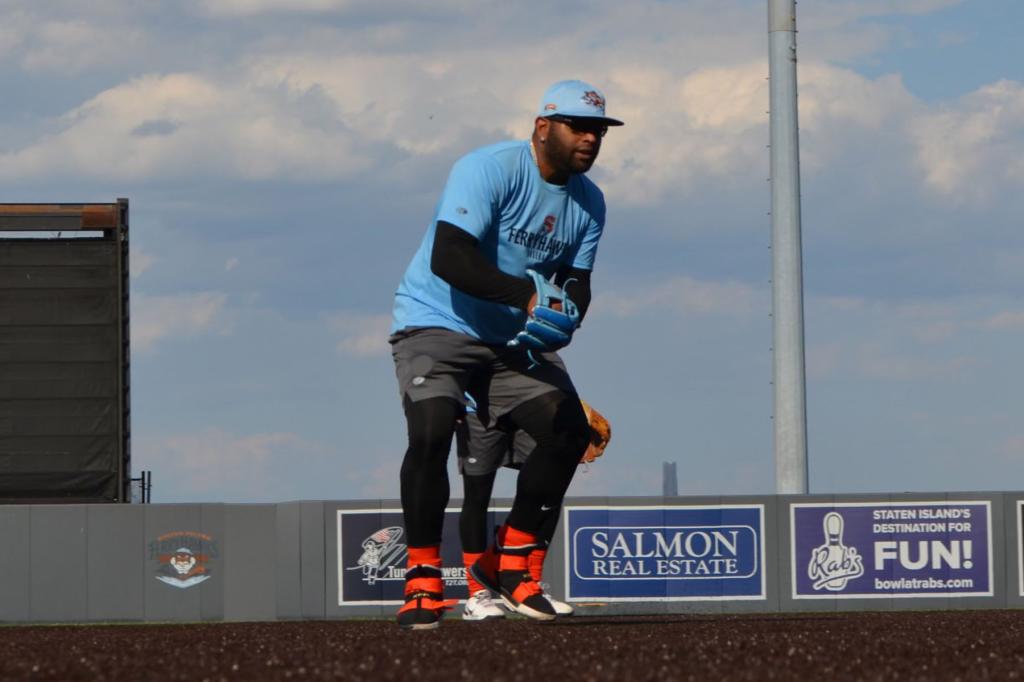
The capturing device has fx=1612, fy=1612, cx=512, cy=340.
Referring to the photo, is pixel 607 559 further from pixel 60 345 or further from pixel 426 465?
pixel 426 465

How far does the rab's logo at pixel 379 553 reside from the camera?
59.4 feet

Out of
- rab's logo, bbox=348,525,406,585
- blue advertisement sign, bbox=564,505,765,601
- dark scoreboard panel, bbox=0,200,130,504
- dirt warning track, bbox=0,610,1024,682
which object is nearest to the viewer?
dirt warning track, bbox=0,610,1024,682

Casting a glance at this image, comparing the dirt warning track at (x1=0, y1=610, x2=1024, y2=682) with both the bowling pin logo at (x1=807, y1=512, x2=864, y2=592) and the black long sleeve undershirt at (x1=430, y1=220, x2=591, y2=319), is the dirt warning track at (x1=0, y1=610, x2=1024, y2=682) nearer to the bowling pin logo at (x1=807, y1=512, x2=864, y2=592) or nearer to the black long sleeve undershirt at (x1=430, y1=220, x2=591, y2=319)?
the black long sleeve undershirt at (x1=430, y1=220, x2=591, y2=319)

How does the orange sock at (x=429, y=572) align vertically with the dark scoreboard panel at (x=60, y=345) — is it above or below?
below

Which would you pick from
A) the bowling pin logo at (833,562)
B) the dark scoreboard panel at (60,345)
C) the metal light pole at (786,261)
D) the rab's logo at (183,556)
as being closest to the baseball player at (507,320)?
the dark scoreboard panel at (60,345)

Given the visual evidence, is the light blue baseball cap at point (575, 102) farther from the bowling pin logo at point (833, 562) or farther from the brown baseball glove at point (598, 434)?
the bowling pin logo at point (833, 562)

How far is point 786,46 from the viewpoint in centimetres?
1934

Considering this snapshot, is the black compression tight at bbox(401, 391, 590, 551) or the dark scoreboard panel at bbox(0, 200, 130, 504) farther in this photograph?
the dark scoreboard panel at bbox(0, 200, 130, 504)

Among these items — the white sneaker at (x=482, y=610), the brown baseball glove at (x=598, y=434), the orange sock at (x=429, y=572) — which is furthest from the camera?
the brown baseball glove at (x=598, y=434)

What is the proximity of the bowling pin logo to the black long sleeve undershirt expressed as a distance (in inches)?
519

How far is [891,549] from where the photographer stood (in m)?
18.4

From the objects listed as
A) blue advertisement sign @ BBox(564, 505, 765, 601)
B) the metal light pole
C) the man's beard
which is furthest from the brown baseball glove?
the man's beard

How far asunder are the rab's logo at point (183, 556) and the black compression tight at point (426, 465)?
13.4 m

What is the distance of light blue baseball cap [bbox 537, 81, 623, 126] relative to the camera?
6.02 meters
